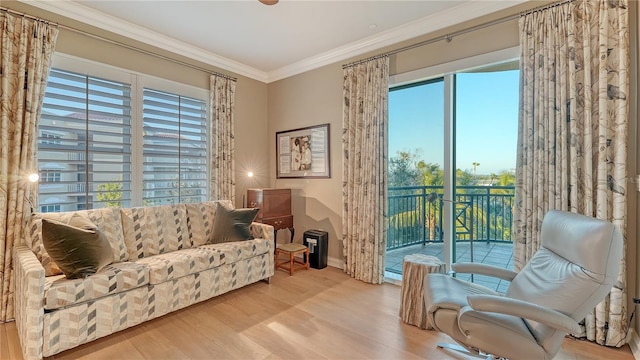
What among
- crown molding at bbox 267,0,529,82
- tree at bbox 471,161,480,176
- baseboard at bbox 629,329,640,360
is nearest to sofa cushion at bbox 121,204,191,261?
crown molding at bbox 267,0,529,82

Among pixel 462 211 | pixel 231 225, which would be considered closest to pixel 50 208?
pixel 231 225

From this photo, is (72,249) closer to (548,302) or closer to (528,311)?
(528,311)

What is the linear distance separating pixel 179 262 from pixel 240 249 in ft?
2.02

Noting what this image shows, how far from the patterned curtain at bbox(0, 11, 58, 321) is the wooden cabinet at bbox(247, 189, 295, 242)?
7.12ft

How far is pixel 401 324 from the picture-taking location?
2408 mm

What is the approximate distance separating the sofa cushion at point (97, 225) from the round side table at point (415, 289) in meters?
2.55

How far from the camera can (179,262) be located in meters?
2.56

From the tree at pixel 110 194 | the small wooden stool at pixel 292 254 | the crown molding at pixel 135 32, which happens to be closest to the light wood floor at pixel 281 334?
the small wooden stool at pixel 292 254

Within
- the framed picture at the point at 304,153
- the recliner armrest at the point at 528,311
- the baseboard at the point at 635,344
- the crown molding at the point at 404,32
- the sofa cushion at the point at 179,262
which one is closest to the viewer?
the recliner armrest at the point at 528,311

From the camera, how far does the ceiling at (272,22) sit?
8.90 feet

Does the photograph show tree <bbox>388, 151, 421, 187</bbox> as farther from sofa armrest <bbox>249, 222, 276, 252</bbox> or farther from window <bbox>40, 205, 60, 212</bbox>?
window <bbox>40, 205, 60, 212</bbox>

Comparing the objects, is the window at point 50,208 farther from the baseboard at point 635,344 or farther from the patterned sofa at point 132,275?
the baseboard at point 635,344

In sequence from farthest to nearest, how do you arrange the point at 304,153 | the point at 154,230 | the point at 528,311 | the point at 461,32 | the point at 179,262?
the point at 304,153 < the point at 154,230 < the point at 461,32 < the point at 179,262 < the point at 528,311

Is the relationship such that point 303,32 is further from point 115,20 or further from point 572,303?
point 572,303
